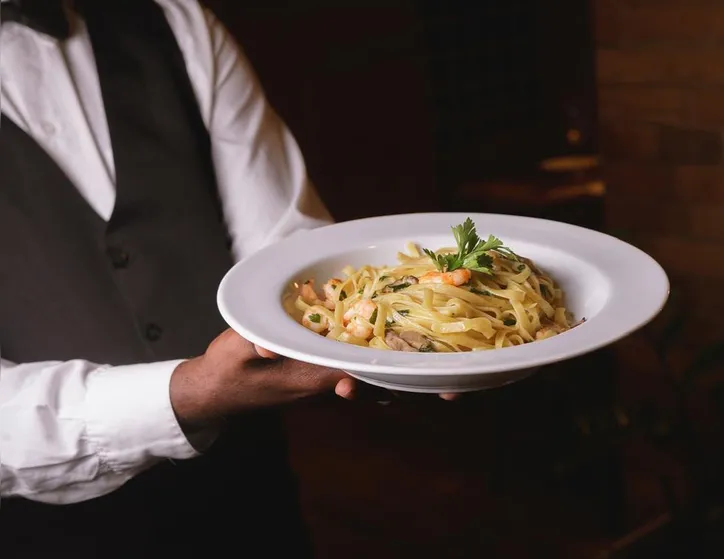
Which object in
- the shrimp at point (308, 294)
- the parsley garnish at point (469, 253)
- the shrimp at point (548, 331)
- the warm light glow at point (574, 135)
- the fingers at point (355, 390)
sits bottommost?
the warm light glow at point (574, 135)

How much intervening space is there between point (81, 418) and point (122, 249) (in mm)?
276

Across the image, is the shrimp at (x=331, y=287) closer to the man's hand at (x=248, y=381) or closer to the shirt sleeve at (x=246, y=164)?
the man's hand at (x=248, y=381)

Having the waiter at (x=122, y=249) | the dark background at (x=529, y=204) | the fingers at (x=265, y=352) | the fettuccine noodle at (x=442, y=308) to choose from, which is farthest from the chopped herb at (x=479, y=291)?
the dark background at (x=529, y=204)

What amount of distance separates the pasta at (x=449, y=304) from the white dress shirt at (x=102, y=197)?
0.34 meters

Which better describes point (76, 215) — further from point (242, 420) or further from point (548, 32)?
point (548, 32)

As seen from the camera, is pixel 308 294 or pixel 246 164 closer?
pixel 308 294

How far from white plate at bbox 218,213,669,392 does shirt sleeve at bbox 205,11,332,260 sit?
8.7 inches

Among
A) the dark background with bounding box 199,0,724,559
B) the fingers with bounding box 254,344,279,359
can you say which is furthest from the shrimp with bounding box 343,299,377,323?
the dark background with bounding box 199,0,724,559

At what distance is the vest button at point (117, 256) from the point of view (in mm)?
1481

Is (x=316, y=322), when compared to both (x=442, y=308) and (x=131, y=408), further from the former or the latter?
(x=131, y=408)

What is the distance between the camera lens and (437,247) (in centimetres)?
135

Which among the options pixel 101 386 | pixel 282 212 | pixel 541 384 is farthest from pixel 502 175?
pixel 101 386

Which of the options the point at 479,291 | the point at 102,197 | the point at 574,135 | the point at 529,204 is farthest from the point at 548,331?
the point at 574,135

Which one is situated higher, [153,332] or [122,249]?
[122,249]
